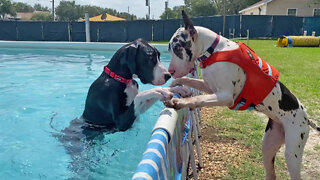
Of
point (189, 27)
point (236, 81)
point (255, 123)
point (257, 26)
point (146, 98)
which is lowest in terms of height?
point (255, 123)

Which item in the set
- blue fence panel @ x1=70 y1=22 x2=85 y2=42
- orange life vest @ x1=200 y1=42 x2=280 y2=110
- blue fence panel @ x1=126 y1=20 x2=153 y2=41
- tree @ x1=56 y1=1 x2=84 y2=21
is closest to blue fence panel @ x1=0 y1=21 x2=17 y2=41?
blue fence panel @ x1=70 y1=22 x2=85 y2=42

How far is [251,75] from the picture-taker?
237 cm

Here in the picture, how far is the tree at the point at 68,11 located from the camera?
80.1 metres

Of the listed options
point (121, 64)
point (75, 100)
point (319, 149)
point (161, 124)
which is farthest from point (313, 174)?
point (75, 100)

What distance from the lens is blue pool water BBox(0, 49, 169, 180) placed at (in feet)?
12.5

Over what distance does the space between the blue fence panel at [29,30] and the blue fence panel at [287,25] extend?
19341 millimetres

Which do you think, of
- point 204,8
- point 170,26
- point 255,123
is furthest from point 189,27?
point 204,8

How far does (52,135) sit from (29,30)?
68.9 ft

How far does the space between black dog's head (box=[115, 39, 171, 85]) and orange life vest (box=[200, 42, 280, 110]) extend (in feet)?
2.59

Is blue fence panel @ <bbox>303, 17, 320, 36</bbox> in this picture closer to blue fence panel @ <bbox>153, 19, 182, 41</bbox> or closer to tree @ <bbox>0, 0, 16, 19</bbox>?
blue fence panel @ <bbox>153, 19, 182, 41</bbox>

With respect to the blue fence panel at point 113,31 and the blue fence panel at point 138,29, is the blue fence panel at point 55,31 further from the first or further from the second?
the blue fence panel at point 138,29

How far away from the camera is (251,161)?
336 cm

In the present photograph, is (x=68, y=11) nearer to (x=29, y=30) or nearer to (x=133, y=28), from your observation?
(x=29, y=30)

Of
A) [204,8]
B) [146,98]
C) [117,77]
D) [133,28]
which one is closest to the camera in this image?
[146,98]
